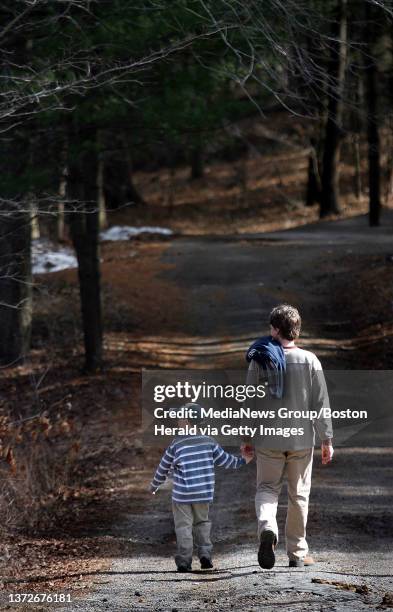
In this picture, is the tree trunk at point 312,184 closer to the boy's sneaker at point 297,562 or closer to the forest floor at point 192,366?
the forest floor at point 192,366

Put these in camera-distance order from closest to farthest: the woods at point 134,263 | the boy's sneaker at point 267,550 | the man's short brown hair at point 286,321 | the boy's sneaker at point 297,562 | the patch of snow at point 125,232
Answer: the boy's sneaker at point 267,550 → the man's short brown hair at point 286,321 → the boy's sneaker at point 297,562 → the woods at point 134,263 → the patch of snow at point 125,232

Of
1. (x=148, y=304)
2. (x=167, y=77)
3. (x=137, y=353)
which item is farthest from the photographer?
(x=148, y=304)

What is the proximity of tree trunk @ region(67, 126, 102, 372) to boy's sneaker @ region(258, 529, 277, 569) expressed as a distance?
9864mm

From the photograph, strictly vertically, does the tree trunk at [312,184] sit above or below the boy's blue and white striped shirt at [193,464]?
above

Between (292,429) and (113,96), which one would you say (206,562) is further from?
(113,96)

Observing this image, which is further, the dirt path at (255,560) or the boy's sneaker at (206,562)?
the boy's sneaker at (206,562)

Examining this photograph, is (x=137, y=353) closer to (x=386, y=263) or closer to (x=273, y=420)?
(x=386, y=263)

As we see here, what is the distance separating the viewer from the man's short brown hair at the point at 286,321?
7270mm

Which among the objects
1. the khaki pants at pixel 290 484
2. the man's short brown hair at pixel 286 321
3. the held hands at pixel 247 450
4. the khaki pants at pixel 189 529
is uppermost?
the man's short brown hair at pixel 286 321

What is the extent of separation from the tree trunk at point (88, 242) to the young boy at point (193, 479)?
899 cm

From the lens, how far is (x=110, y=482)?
41.5ft

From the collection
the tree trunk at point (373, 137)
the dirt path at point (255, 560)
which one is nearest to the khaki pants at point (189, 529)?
the dirt path at point (255, 560)

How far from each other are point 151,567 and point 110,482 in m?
4.14

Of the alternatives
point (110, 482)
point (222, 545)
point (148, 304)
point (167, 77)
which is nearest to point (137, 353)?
point (148, 304)
